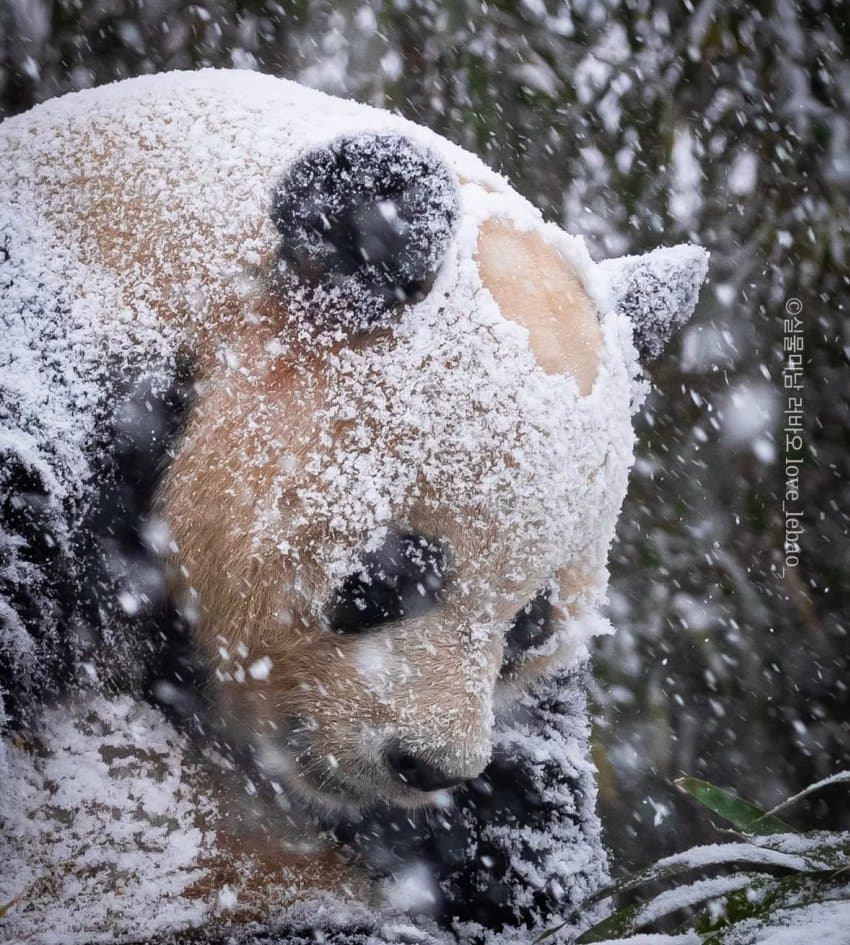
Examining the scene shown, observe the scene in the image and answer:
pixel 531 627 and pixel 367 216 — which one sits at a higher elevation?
pixel 367 216

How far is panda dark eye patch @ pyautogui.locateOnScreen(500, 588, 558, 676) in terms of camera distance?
1.06 meters

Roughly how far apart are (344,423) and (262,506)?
12 centimetres

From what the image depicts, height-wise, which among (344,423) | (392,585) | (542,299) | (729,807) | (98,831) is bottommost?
(98,831)

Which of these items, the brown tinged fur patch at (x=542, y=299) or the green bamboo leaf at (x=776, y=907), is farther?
the brown tinged fur patch at (x=542, y=299)

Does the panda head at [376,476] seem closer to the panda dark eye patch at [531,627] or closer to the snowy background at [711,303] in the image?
the panda dark eye patch at [531,627]

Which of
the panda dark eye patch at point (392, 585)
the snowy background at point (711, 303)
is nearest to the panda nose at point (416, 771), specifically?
the panda dark eye patch at point (392, 585)

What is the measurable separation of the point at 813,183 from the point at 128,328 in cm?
194

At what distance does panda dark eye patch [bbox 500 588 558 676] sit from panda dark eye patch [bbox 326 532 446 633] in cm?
15

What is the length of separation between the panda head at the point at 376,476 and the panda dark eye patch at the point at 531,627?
50 millimetres

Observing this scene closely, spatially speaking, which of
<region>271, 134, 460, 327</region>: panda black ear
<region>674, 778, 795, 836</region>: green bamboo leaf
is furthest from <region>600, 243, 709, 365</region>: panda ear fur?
<region>674, 778, 795, 836</region>: green bamboo leaf

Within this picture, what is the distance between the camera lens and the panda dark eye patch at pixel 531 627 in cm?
106

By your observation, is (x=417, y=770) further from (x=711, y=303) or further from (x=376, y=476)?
(x=711, y=303)

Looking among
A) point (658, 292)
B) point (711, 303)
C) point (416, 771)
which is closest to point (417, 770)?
point (416, 771)

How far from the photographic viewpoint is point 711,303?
216 centimetres
